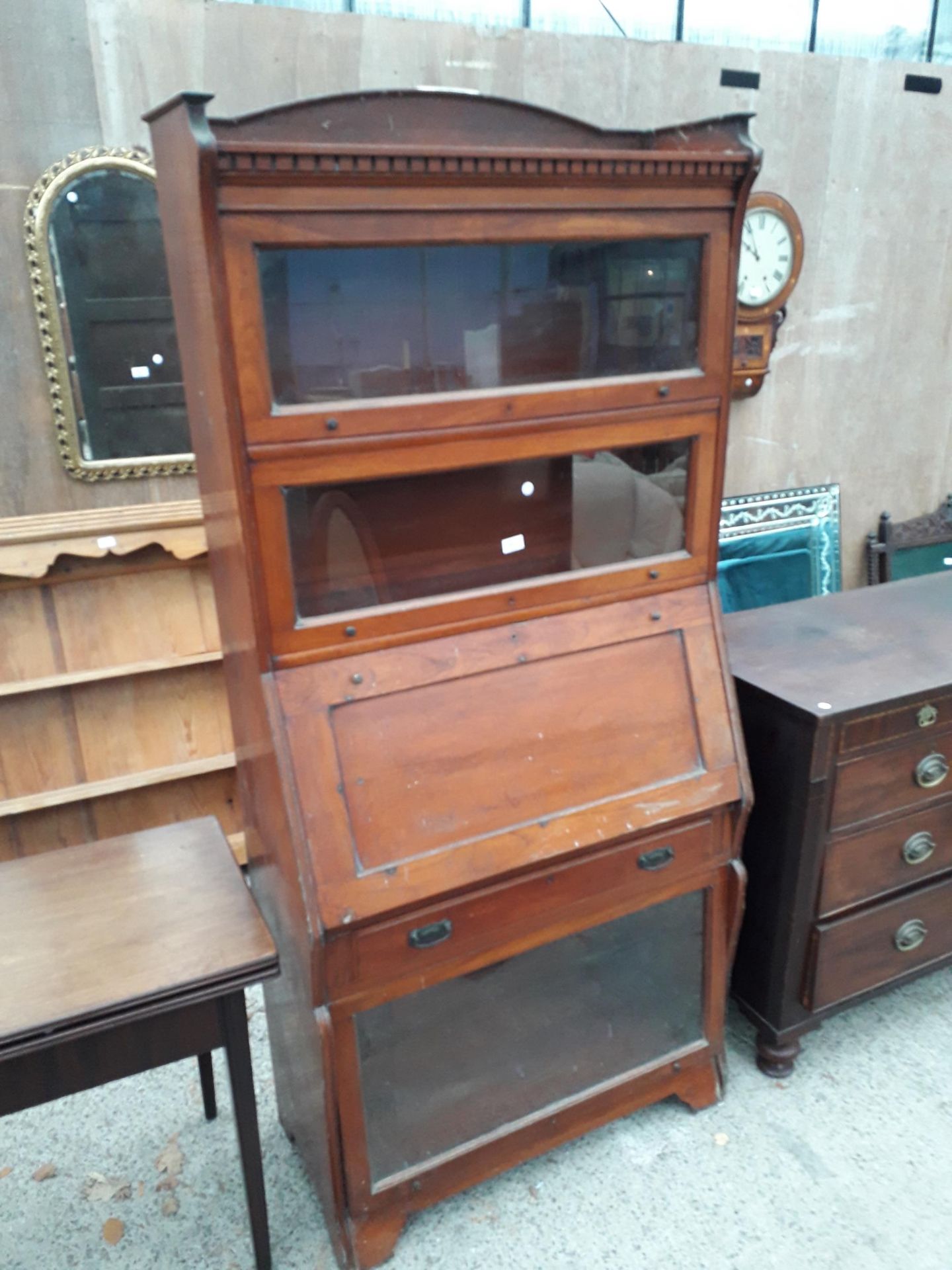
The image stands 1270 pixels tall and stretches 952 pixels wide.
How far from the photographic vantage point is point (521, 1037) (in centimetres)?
160

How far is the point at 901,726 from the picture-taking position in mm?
1754

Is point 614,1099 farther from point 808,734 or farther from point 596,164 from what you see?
point 596,164

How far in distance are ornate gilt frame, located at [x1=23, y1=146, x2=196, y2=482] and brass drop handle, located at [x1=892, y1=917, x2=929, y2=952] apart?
1884 millimetres

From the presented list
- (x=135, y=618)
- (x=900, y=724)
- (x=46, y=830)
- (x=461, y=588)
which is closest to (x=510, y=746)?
(x=461, y=588)

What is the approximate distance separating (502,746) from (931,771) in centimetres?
98

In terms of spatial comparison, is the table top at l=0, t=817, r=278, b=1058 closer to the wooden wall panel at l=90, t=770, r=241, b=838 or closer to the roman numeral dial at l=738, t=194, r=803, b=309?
the wooden wall panel at l=90, t=770, r=241, b=838

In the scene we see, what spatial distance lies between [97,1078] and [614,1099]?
0.95 meters

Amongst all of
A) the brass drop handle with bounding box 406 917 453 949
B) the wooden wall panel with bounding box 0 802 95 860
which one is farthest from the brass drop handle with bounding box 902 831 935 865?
the wooden wall panel with bounding box 0 802 95 860

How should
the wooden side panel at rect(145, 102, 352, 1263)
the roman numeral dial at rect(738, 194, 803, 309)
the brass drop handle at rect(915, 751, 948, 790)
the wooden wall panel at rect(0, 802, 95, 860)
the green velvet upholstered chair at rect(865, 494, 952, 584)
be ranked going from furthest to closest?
the green velvet upholstered chair at rect(865, 494, 952, 584) < the roman numeral dial at rect(738, 194, 803, 309) < the wooden wall panel at rect(0, 802, 95, 860) < the brass drop handle at rect(915, 751, 948, 790) < the wooden side panel at rect(145, 102, 352, 1263)

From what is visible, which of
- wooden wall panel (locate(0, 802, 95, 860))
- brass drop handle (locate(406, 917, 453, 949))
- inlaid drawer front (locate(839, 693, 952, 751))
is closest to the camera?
brass drop handle (locate(406, 917, 453, 949))

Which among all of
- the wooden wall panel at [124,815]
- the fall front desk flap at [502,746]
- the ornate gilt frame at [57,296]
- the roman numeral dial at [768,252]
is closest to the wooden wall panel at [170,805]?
the wooden wall panel at [124,815]

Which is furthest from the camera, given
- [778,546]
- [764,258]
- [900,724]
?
[778,546]

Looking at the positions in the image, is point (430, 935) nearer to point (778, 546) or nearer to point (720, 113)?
point (778, 546)

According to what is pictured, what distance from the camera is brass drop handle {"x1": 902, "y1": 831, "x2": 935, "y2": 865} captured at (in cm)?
187
